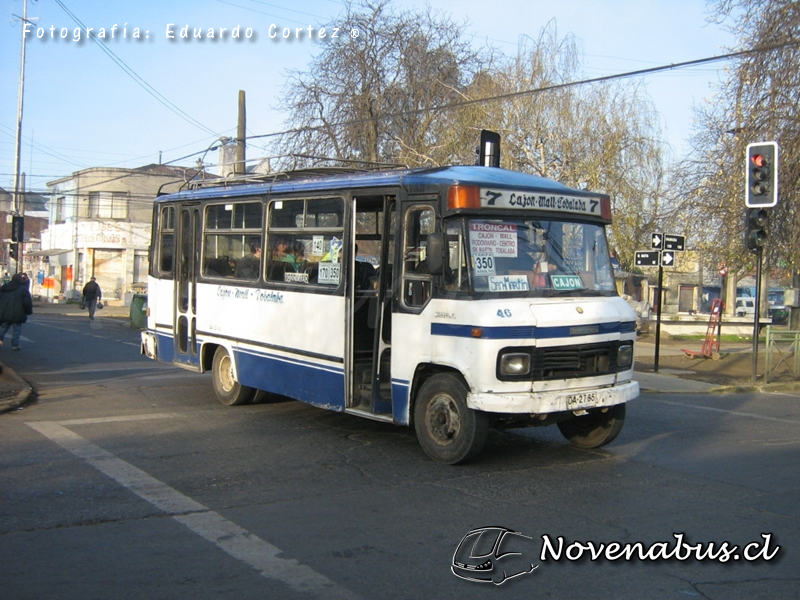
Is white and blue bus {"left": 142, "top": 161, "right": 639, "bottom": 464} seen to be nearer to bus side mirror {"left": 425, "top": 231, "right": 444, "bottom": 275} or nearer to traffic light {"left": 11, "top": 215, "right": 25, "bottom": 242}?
bus side mirror {"left": 425, "top": 231, "right": 444, "bottom": 275}

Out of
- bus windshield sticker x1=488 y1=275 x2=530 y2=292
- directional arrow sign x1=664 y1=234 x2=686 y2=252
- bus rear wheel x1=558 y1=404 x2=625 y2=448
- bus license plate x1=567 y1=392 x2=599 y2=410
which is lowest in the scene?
bus rear wheel x1=558 y1=404 x2=625 y2=448

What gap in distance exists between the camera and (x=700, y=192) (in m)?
25.7

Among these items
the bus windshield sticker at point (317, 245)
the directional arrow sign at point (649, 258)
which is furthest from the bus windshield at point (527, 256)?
the directional arrow sign at point (649, 258)

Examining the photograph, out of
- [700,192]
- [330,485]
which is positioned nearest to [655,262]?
[700,192]

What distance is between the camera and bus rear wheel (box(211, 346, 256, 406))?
1180 centimetres

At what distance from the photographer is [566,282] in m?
8.63

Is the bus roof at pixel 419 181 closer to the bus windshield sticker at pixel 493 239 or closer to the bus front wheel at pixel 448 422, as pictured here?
the bus windshield sticker at pixel 493 239

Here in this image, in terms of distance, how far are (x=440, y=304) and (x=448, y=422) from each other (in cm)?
119

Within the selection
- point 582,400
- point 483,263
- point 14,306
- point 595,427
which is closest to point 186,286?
point 483,263

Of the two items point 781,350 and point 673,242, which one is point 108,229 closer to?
point 673,242

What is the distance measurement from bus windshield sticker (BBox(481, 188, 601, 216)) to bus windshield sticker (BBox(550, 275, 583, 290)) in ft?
2.32

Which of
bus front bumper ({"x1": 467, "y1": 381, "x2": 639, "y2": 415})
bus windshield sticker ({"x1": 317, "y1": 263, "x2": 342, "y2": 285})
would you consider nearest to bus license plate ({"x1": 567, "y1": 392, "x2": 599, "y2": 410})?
bus front bumper ({"x1": 467, "y1": 381, "x2": 639, "y2": 415})

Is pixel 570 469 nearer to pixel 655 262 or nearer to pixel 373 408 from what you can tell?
pixel 373 408

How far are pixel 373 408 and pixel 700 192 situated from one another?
63.9ft
